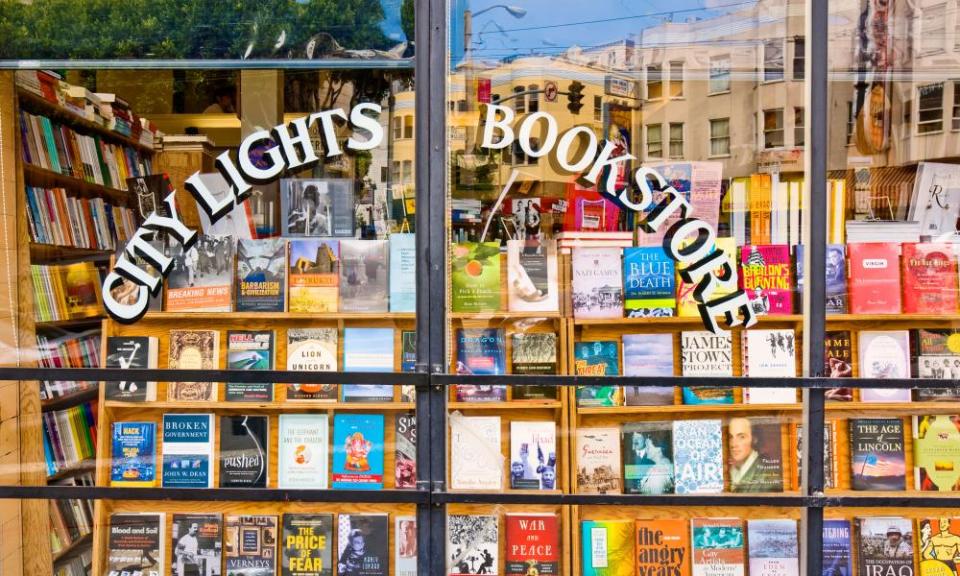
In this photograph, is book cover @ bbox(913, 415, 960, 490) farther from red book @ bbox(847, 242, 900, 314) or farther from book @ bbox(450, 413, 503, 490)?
book @ bbox(450, 413, 503, 490)

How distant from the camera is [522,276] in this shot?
323 cm

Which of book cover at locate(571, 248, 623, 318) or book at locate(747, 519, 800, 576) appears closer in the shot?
book at locate(747, 519, 800, 576)

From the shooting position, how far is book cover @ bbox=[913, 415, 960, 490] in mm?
3129

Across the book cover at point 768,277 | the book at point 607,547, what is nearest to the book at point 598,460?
the book at point 607,547

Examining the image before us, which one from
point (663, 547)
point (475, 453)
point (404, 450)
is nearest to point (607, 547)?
point (663, 547)

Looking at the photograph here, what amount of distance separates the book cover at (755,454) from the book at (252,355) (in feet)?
6.26

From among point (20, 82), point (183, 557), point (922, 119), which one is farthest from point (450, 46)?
point (183, 557)

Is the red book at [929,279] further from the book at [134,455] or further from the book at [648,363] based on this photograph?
the book at [134,455]

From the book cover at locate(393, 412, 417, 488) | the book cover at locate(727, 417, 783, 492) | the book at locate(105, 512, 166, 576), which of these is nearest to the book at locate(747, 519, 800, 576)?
the book cover at locate(727, 417, 783, 492)

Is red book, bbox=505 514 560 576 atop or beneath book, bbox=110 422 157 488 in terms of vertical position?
beneath

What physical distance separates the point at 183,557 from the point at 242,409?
0.65 metres

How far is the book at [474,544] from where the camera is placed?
312 centimetres

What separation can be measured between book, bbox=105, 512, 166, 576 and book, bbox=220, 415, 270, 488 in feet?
1.15

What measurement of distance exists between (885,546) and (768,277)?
1.19 m
